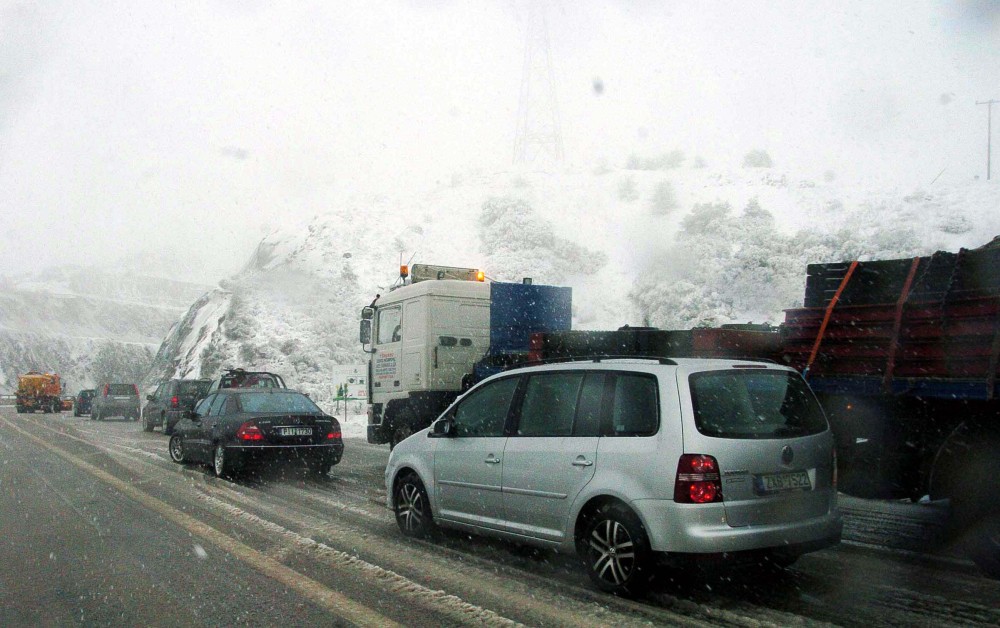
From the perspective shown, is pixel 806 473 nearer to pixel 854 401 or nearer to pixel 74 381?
pixel 854 401

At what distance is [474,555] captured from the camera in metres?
6.19

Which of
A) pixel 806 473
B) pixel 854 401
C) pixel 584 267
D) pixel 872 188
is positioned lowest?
pixel 806 473

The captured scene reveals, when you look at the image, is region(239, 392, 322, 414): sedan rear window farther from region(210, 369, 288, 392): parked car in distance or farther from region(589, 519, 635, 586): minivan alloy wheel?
region(210, 369, 288, 392): parked car in distance

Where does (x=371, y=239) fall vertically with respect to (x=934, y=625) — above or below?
above

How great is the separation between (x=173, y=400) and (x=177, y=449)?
32.4 ft

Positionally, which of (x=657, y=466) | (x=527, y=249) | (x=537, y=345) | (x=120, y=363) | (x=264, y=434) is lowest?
(x=264, y=434)

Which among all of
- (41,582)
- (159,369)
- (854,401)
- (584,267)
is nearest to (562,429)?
(854,401)

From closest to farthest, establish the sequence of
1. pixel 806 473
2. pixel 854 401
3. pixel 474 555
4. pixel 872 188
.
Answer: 1. pixel 806 473
2. pixel 474 555
3. pixel 854 401
4. pixel 872 188

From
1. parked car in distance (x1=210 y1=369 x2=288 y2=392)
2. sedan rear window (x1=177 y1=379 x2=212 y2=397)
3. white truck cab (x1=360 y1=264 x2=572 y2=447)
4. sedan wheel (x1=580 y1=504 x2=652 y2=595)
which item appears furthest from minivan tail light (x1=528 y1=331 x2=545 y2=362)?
sedan rear window (x1=177 y1=379 x2=212 y2=397)

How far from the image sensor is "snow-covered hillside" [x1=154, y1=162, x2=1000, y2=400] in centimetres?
3828

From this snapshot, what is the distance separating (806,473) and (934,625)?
3.58 feet

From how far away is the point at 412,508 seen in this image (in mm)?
6910

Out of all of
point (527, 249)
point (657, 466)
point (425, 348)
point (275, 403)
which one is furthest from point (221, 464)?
point (527, 249)

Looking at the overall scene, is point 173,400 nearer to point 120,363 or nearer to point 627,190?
point 627,190
